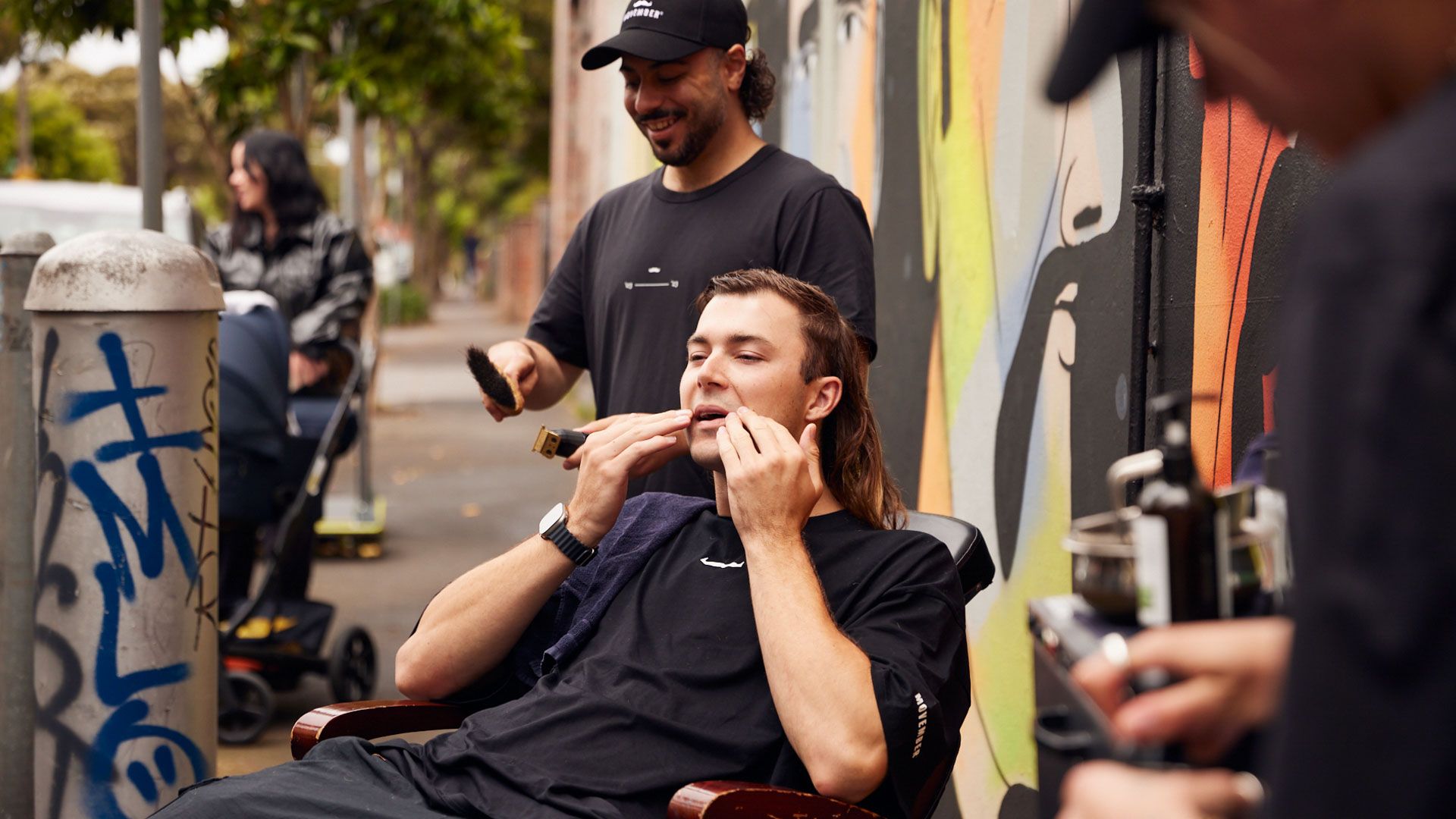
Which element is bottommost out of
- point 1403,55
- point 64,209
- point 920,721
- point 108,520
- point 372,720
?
point 372,720

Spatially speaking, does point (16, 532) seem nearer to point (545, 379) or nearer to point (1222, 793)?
point (545, 379)

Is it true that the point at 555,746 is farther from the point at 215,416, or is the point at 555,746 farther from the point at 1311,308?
the point at 1311,308

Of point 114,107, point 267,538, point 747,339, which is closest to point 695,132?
point 747,339

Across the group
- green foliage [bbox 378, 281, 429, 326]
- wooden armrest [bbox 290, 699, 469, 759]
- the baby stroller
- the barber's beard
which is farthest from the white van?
green foliage [bbox 378, 281, 429, 326]

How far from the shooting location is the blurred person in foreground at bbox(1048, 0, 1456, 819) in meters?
0.92

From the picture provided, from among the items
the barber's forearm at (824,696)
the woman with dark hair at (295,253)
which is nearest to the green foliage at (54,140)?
the woman with dark hair at (295,253)

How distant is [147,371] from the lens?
3803 mm

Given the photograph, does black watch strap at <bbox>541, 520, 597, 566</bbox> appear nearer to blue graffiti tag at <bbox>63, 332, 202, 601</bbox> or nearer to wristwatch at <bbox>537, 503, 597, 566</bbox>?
wristwatch at <bbox>537, 503, 597, 566</bbox>

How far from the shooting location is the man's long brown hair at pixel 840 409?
308 centimetres

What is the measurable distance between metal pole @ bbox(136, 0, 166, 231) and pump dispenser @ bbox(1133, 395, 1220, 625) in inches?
151

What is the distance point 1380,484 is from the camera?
0.93 metres

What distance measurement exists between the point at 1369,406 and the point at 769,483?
1.75 meters

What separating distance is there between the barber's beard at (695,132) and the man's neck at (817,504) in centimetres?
114

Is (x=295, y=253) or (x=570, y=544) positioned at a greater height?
(x=295, y=253)
